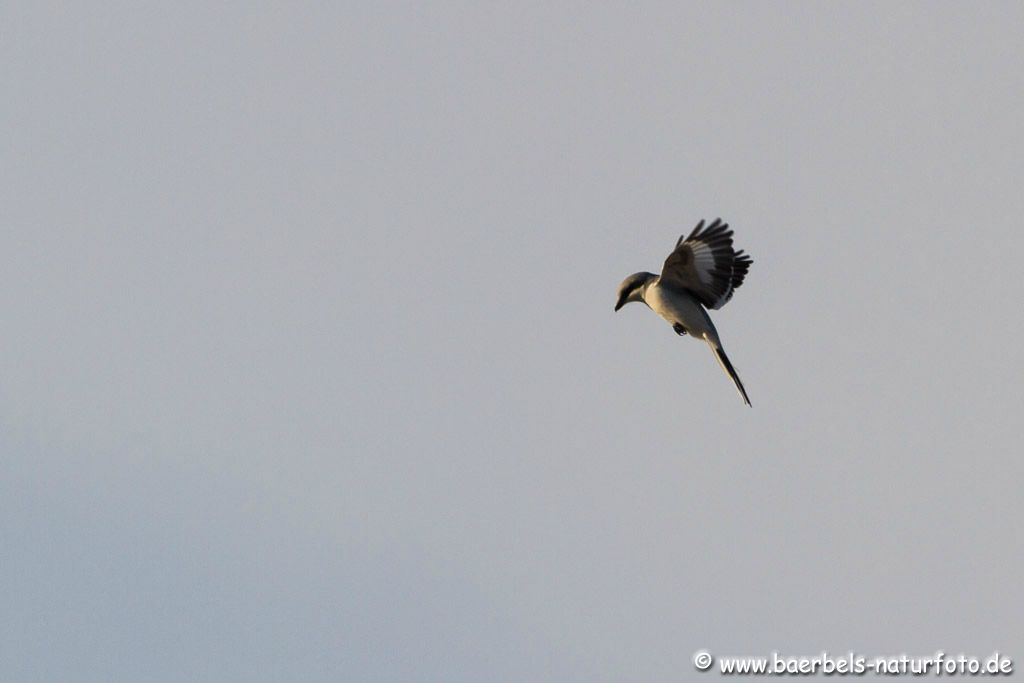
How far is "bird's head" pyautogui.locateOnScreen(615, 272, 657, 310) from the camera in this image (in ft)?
126

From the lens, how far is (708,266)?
37094 millimetres

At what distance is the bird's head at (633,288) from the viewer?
38.3 metres

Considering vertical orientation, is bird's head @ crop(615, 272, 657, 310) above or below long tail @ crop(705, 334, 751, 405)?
above

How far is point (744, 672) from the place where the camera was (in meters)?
35.7

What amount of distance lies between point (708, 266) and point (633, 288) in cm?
189

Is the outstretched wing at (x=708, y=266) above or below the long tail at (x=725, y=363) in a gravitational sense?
above

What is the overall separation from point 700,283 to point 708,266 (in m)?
0.41

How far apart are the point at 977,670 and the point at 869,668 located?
174 centimetres

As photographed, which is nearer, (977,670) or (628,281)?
(977,670)

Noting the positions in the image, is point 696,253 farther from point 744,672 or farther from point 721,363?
point 744,672

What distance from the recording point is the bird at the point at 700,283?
36625mm

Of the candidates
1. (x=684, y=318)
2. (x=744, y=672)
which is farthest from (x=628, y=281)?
(x=744, y=672)

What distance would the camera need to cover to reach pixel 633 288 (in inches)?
1517

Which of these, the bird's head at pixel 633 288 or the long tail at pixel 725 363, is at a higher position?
the bird's head at pixel 633 288
